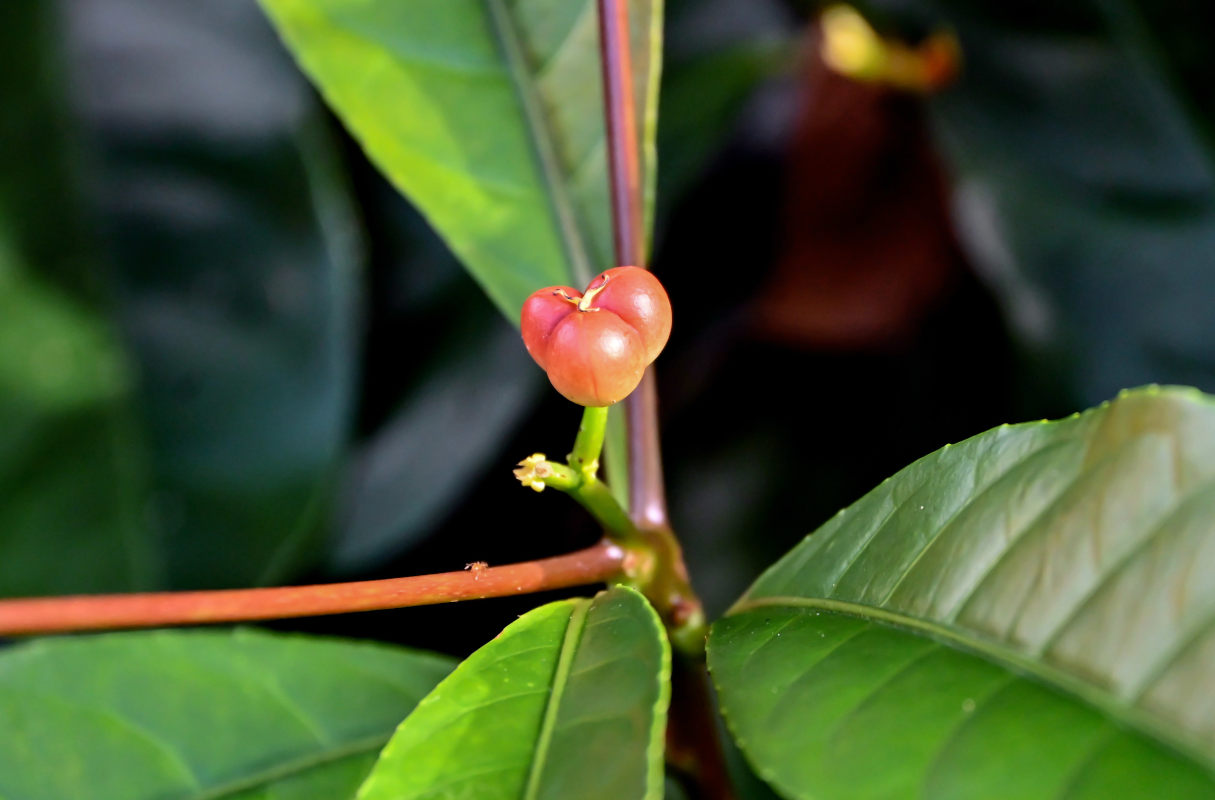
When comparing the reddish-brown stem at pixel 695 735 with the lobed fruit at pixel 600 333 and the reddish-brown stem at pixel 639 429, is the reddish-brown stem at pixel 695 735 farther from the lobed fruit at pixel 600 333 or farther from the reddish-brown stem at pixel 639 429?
the lobed fruit at pixel 600 333

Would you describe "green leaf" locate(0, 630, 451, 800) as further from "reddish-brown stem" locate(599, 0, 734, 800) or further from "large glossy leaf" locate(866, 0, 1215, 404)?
"large glossy leaf" locate(866, 0, 1215, 404)

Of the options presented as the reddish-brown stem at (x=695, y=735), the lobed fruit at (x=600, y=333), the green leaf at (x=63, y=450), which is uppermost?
the lobed fruit at (x=600, y=333)

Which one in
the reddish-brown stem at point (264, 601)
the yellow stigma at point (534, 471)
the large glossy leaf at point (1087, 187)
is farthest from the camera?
the large glossy leaf at point (1087, 187)

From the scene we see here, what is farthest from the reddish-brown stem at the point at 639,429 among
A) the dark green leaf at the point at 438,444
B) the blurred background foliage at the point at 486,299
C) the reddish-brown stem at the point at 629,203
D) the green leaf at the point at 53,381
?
the green leaf at the point at 53,381

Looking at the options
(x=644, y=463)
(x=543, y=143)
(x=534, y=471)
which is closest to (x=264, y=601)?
(x=534, y=471)

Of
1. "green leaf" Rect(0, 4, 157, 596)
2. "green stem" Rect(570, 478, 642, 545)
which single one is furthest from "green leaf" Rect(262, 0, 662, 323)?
"green leaf" Rect(0, 4, 157, 596)

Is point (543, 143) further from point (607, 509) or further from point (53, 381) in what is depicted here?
point (53, 381)
